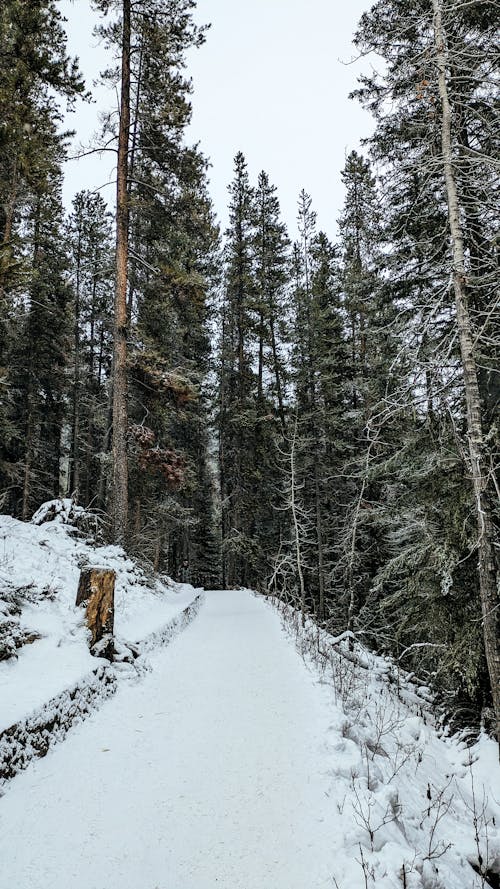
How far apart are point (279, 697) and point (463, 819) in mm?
2149

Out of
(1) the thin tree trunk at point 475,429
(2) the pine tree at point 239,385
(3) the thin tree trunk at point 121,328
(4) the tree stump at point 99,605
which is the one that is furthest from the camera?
(2) the pine tree at point 239,385

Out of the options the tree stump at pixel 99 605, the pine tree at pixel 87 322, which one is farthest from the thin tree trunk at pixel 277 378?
the tree stump at pixel 99 605

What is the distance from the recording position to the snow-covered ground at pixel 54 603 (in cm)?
422

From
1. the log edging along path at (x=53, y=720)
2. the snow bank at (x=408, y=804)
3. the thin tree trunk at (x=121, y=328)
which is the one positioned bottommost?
the snow bank at (x=408, y=804)

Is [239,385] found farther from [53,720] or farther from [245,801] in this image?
[245,801]

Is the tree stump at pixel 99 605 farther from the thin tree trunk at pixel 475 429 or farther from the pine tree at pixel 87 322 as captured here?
the pine tree at pixel 87 322

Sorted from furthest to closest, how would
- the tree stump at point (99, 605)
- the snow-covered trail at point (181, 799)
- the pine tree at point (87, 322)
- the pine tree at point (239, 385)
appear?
the pine tree at point (239, 385)
the pine tree at point (87, 322)
the tree stump at point (99, 605)
the snow-covered trail at point (181, 799)

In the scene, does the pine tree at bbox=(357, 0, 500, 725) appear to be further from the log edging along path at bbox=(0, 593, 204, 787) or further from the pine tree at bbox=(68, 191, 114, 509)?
the pine tree at bbox=(68, 191, 114, 509)

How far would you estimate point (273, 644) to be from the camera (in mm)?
8344

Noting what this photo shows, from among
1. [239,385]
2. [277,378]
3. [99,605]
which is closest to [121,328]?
[99,605]

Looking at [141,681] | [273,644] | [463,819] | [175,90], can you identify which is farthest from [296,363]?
[463,819]

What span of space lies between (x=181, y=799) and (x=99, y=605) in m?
3.08

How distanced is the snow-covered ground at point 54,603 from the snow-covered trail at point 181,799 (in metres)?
0.52

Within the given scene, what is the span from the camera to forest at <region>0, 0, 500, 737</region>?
6.26 m
